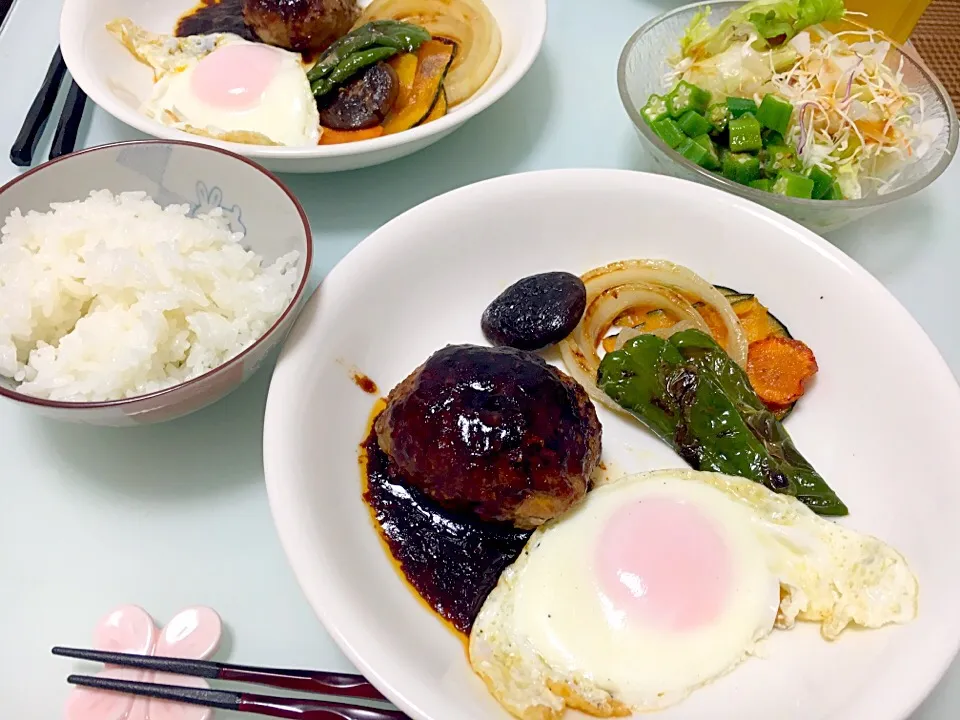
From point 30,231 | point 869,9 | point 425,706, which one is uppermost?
point 869,9

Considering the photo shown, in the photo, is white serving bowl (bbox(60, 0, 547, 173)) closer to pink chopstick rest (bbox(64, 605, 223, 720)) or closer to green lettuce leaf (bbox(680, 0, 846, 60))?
green lettuce leaf (bbox(680, 0, 846, 60))

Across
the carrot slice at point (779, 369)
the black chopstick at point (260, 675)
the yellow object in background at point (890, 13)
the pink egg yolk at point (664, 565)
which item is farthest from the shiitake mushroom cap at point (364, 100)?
the yellow object in background at point (890, 13)

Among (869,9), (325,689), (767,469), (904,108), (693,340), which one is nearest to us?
(325,689)

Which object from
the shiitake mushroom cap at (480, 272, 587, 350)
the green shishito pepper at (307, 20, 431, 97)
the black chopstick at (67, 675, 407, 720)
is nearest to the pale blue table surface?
the black chopstick at (67, 675, 407, 720)

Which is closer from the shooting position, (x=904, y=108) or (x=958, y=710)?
(x=958, y=710)

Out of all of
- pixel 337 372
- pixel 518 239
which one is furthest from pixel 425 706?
pixel 518 239

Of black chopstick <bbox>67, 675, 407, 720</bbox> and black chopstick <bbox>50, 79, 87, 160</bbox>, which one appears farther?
black chopstick <bbox>50, 79, 87, 160</bbox>

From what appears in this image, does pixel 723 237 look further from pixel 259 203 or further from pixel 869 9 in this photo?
pixel 869 9

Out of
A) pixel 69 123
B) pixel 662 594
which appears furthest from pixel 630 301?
pixel 69 123

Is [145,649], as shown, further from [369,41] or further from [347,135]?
[369,41]
